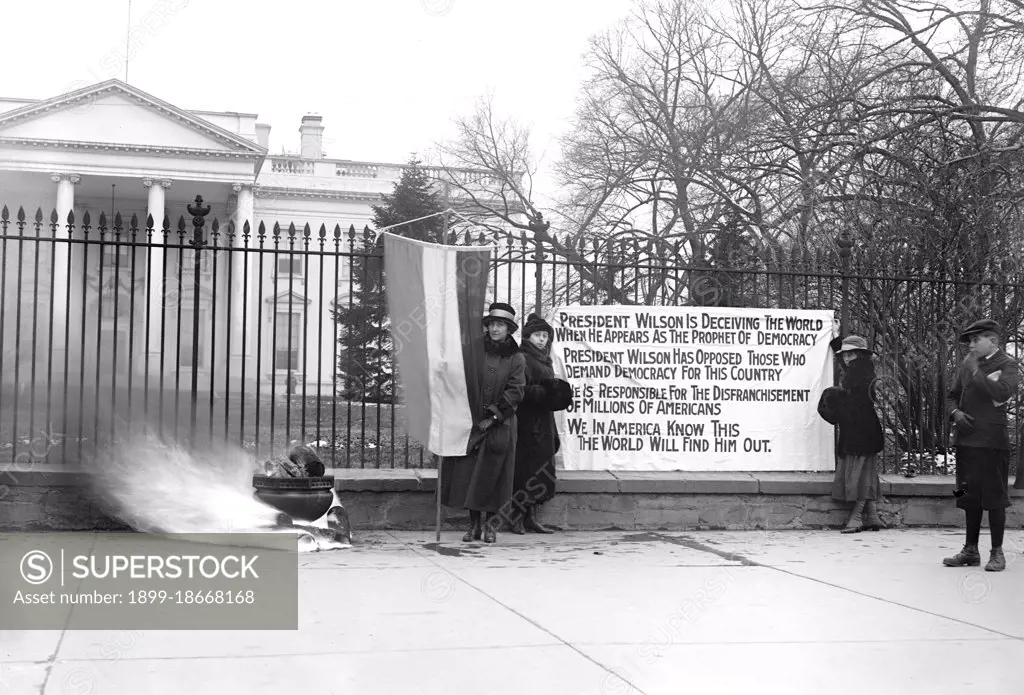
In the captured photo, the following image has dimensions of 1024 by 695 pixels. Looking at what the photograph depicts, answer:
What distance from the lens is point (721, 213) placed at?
20.9m

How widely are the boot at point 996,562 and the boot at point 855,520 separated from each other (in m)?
2.01

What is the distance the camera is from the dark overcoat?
7.76 m

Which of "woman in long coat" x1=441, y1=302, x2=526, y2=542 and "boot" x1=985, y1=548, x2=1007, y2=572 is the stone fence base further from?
"boot" x1=985, y1=548, x2=1007, y2=572

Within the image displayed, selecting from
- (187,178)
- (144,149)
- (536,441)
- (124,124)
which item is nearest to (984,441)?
(536,441)

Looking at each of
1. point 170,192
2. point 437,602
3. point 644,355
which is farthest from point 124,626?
point 170,192

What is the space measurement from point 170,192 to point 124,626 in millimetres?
47898

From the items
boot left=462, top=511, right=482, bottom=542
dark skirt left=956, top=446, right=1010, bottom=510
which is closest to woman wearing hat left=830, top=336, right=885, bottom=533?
dark skirt left=956, top=446, right=1010, bottom=510

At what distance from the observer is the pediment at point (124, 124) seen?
141 ft

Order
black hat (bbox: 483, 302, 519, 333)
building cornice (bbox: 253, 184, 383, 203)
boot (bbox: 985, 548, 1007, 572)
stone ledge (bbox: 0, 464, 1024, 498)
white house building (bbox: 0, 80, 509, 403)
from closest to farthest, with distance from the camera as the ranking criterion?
boot (bbox: 985, 548, 1007, 572) → stone ledge (bbox: 0, 464, 1024, 498) → black hat (bbox: 483, 302, 519, 333) → white house building (bbox: 0, 80, 509, 403) → building cornice (bbox: 253, 184, 383, 203)

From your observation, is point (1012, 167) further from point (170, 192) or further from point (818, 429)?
point (170, 192)

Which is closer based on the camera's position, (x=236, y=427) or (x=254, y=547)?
(x=254, y=547)

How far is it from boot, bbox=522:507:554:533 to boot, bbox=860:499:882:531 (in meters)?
2.91

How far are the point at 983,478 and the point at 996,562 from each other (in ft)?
1.95

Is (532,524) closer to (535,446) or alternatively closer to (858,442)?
(535,446)
